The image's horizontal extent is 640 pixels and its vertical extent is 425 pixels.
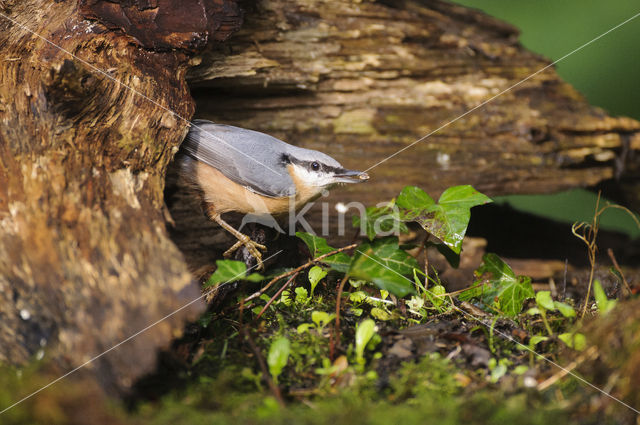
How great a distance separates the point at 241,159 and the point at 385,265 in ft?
2.83

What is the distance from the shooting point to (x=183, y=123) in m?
2.32

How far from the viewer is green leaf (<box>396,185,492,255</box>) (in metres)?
2.20

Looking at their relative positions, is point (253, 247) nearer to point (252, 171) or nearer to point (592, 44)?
point (252, 171)

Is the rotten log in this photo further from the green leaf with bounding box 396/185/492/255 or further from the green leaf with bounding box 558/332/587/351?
the green leaf with bounding box 558/332/587/351

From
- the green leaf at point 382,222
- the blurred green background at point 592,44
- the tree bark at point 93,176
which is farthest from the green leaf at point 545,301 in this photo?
the blurred green background at point 592,44

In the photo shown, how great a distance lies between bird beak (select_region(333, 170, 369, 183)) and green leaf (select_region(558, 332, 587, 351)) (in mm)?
1081

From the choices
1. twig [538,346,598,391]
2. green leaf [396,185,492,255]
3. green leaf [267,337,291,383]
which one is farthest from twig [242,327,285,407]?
green leaf [396,185,492,255]

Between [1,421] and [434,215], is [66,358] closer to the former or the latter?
[1,421]

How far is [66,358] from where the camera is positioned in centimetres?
142

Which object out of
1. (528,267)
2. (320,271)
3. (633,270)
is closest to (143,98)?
(320,271)

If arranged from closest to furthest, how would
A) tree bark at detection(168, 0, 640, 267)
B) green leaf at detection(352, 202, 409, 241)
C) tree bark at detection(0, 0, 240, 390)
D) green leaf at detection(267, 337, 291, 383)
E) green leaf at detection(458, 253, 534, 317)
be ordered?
tree bark at detection(0, 0, 240, 390) < green leaf at detection(267, 337, 291, 383) < green leaf at detection(458, 253, 534, 317) < green leaf at detection(352, 202, 409, 241) < tree bark at detection(168, 0, 640, 267)

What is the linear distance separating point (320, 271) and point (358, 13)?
6.31ft

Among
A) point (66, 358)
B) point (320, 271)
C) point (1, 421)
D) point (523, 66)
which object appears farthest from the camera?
point (523, 66)

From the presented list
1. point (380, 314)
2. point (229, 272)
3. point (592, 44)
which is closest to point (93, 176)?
point (229, 272)
